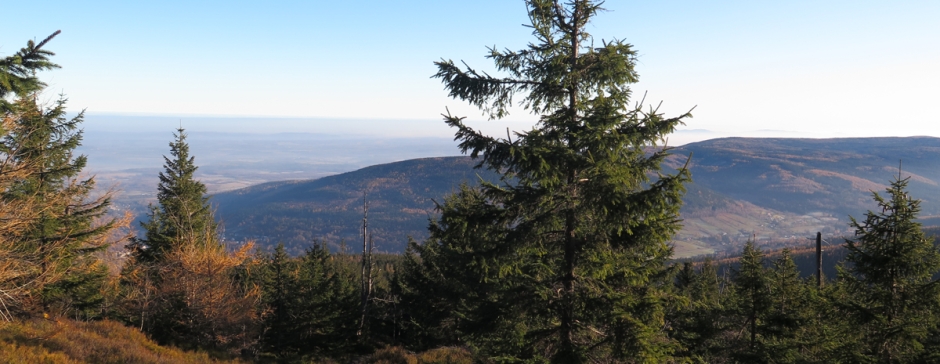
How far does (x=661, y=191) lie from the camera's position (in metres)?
7.37

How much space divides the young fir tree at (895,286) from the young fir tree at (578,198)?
24.0 ft

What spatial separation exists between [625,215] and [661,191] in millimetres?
698

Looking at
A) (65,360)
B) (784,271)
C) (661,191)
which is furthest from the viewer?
(784,271)

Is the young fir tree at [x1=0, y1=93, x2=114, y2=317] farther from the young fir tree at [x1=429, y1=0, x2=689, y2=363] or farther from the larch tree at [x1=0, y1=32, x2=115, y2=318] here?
the young fir tree at [x1=429, y1=0, x2=689, y2=363]

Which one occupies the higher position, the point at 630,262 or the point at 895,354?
the point at 630,262

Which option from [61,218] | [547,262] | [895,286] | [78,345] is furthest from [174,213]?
[895,286]

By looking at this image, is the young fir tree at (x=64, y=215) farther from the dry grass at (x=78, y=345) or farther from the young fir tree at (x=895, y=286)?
the young fir tree at (x=895, y=286)

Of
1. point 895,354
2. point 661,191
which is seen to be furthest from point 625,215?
point 895,354

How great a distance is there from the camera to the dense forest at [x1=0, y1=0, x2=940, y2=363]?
7.87 m

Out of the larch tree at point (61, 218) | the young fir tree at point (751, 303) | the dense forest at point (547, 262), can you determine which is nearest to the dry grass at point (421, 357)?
the dense forest at point (547, 262)

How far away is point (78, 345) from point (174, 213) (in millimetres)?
9909

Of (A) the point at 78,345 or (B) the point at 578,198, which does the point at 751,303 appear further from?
(A) the point at 78,345

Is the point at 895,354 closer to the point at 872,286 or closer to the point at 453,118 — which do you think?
the point at 872,286

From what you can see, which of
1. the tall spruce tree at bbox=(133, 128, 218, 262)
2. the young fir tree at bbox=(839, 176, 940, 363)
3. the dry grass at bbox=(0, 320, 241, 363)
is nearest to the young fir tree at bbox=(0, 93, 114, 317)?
the dry grass at bbox=(0, 320, 241, 363)
